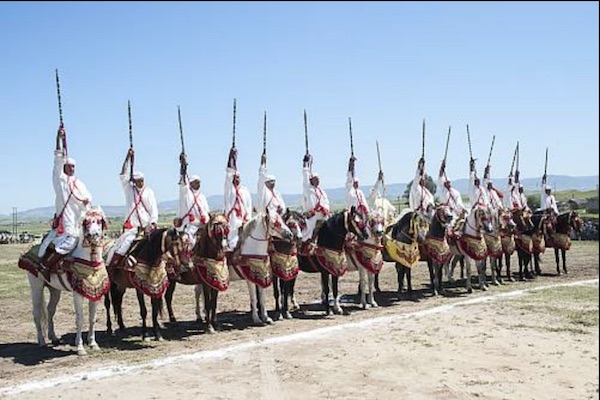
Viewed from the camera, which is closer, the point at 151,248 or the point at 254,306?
the point at 151,248

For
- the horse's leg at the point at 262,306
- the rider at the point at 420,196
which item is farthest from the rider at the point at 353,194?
the horse's leg at the point at 262,306

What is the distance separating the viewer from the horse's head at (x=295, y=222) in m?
12.4

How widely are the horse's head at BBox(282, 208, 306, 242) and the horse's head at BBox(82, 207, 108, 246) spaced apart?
3.86 m

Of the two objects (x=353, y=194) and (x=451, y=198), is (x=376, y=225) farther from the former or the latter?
(x=451, y=198)

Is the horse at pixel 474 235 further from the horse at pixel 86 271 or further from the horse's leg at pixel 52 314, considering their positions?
the horse's leg at pixel 52 314

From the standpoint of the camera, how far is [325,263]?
1327 centimetres

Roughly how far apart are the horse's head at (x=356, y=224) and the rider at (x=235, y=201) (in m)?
2.02

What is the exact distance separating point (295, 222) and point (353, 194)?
95.5 inches

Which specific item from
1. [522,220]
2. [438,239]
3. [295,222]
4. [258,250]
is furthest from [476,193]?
[258,250]

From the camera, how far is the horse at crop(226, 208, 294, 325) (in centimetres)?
1201

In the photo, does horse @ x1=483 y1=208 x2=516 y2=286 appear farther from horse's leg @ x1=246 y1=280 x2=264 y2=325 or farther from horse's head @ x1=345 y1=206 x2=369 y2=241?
horse's leg @ x1=246 y1=280 x2=264 y2=325

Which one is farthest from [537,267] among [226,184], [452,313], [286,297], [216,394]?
[216,394]

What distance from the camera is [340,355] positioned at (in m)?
9.31

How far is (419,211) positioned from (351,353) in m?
6.74
